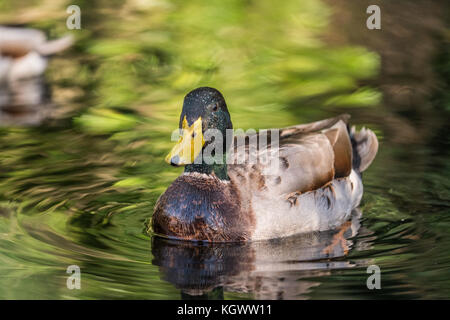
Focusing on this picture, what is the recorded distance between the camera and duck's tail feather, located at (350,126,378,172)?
859 centimetres

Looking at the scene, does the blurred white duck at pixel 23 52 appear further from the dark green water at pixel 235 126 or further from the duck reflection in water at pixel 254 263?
the duck reflection in water at pixel 254 263

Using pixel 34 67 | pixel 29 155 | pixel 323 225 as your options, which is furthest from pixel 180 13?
pixel 323 225

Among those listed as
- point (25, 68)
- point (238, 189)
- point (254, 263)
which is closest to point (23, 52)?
point (25, 68)

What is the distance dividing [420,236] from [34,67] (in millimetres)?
6383

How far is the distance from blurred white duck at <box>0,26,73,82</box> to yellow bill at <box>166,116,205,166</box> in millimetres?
4994

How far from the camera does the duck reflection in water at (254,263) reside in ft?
20.4

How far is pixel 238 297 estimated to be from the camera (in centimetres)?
607

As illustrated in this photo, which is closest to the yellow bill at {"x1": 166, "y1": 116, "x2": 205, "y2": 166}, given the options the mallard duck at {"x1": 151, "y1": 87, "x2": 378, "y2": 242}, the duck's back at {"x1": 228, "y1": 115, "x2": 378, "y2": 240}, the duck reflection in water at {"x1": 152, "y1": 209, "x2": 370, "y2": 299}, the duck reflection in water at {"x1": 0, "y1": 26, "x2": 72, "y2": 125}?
the mallard duck at {"x1": 151, "y1": 87, "x2": 378, "y2": 242}

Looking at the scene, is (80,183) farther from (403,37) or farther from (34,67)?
(403,37)

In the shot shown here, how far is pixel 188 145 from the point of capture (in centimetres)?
696

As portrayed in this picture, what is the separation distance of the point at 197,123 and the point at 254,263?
4.05 feet

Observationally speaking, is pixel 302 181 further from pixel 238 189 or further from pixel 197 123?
pixel 197 123

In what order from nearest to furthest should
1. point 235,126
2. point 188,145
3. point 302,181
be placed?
point 188,145 < point 302,181 < point 235,126

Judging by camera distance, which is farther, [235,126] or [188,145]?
[235,126]
